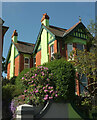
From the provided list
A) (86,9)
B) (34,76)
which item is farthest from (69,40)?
(34,76)

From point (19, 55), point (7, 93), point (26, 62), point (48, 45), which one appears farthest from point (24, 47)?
point (7, 93)

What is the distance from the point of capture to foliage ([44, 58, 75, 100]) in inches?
331

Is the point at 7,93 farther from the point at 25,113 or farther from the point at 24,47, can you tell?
the point at 24,47

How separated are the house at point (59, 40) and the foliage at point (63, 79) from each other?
6.33 meters

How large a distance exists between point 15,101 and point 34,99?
4.56ft

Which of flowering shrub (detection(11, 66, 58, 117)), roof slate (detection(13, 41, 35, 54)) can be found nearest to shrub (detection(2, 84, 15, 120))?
flowering shrub (detection(11, 66, 58, 117))

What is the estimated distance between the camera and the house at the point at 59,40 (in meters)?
16.6

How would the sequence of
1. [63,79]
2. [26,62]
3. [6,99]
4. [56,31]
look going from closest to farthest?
[63,79] → [6,99] → [56,31] → [26,62]

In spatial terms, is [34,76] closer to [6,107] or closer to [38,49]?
[6,107]

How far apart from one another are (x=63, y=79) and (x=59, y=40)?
8819 millimetres

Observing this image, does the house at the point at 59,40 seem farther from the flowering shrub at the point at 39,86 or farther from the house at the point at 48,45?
the flowering shrub at the point at 39,86

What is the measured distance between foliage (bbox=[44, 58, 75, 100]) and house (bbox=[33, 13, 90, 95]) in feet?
20.8

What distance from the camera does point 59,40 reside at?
16.8 metres

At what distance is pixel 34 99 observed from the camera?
8.49 meters
